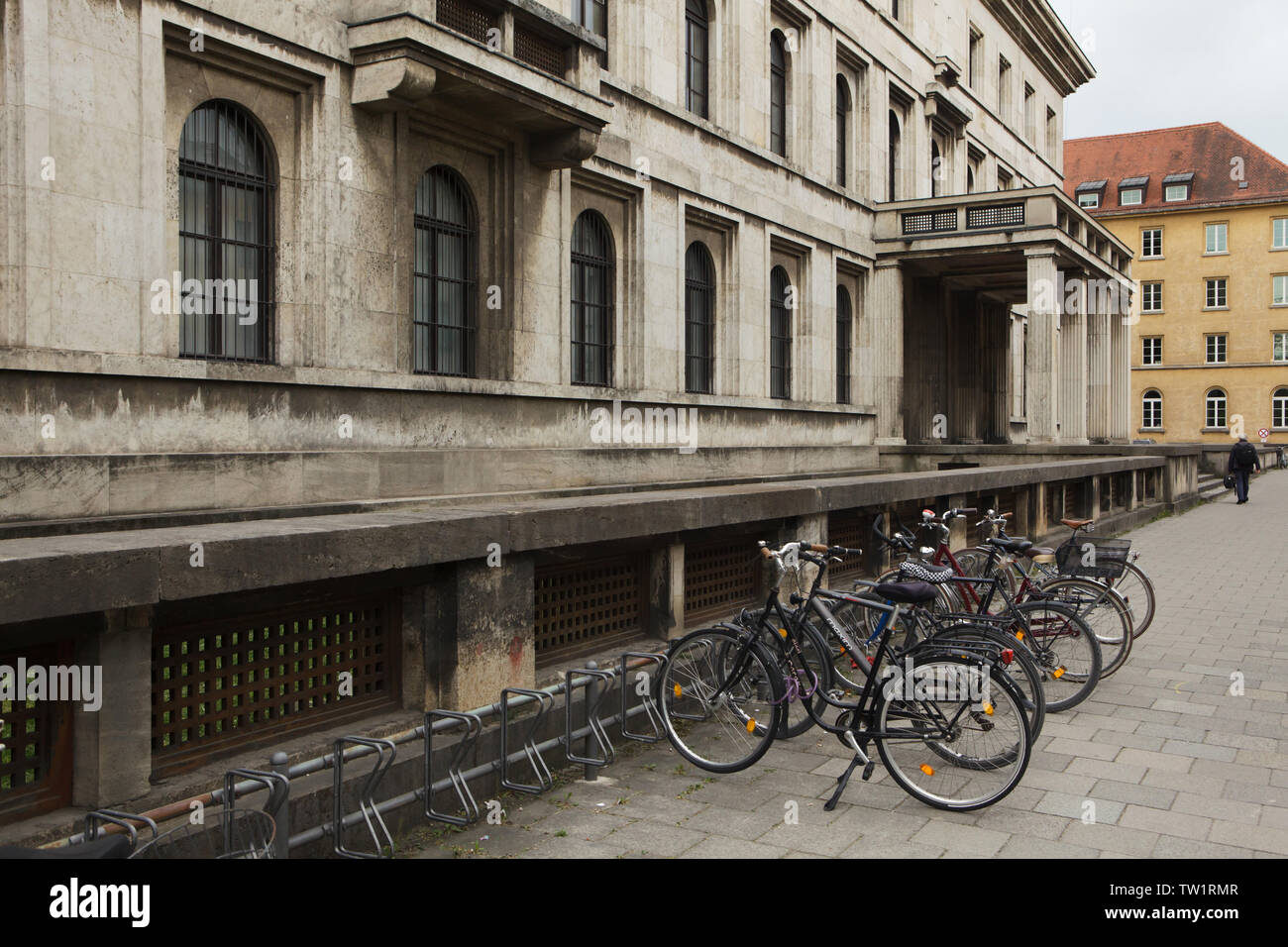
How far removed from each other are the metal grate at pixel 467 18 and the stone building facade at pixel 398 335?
0.04m

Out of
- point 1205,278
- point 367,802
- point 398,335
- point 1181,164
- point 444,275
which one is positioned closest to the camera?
point 367,802

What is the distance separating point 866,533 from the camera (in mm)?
12297

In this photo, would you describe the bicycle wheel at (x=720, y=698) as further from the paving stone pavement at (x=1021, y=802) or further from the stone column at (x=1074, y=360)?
the stone column at (x=1074, y=360)

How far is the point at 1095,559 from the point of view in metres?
10.0

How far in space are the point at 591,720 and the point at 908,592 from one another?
6.41ft

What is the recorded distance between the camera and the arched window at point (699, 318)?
19453mm

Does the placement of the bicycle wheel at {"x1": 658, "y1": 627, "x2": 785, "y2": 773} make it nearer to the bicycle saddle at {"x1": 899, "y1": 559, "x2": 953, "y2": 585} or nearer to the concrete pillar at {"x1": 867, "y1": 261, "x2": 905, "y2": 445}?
the bicycle saddle at {"x1": 899, "y1": 559, "x2": 953, "y2": 585}

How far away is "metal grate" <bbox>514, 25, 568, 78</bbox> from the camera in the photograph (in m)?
13.2

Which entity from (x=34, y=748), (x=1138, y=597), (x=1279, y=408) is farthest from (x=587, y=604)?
(x=1279, y=408)

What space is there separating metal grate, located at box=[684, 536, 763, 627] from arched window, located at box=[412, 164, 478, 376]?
16.0ft

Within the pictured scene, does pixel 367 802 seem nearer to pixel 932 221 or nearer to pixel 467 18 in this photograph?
pixel 467 18

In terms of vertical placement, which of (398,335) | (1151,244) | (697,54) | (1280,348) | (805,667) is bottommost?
(805,667)

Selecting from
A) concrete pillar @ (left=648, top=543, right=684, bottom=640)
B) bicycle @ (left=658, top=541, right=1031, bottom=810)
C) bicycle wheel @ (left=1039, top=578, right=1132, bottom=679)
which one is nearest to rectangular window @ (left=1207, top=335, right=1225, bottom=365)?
bicycle wheel @ (left=1039, top=578, right=1132, bottom=679)
